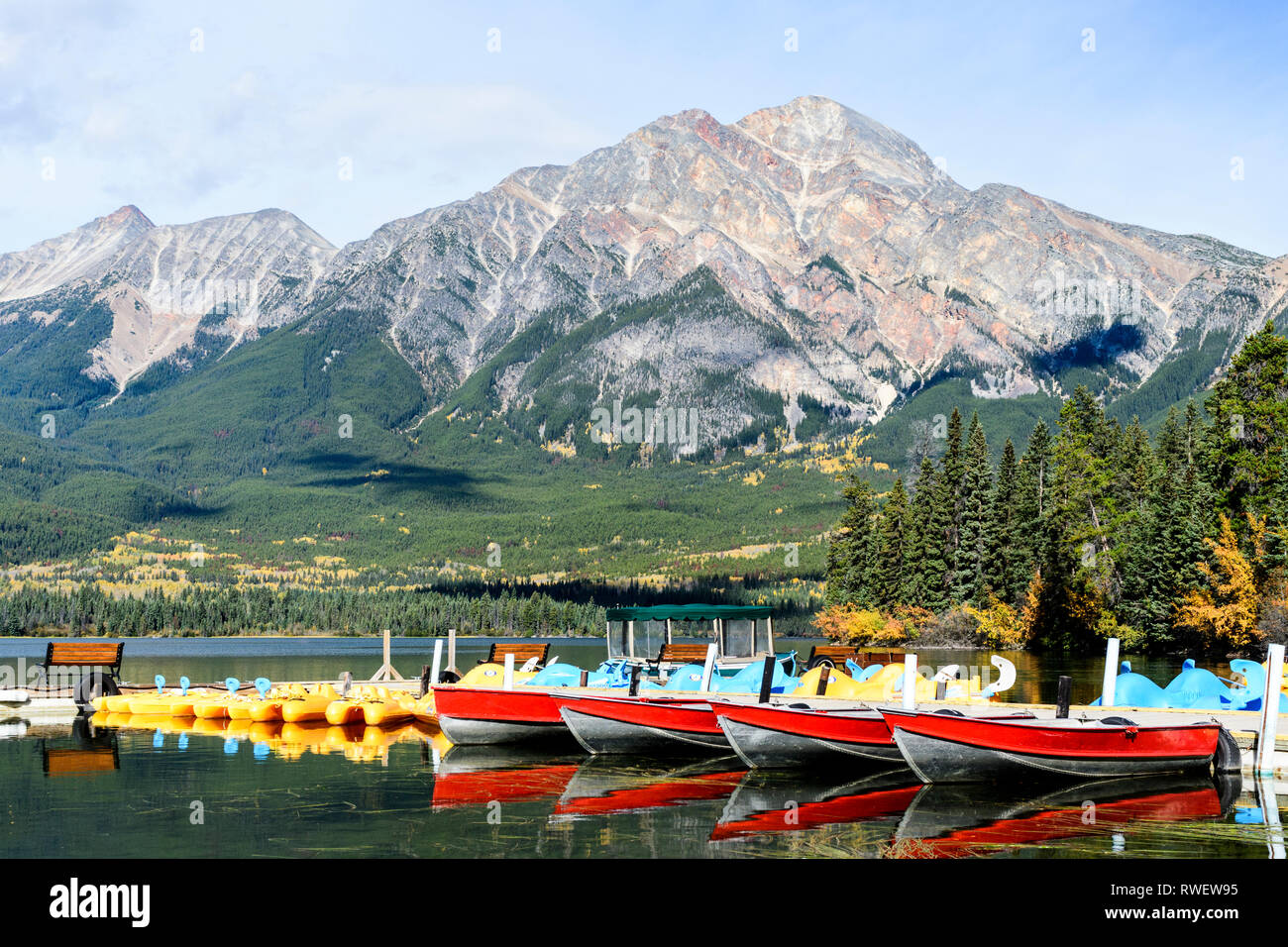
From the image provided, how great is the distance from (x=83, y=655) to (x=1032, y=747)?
165 feet

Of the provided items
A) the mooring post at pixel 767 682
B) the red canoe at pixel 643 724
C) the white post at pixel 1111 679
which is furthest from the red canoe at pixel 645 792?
the white post at pixel 1111 679

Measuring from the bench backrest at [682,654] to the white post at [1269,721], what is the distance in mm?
24995

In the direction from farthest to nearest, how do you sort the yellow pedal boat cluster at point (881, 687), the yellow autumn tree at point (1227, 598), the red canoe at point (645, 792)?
the yellow autumn tree at point (1227, 598) → the yellow pedal boat cluster at point (881, 687) → the red canoe at point (645, 792)

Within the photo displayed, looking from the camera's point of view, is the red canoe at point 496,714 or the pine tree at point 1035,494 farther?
the pine tree at point 1035,494

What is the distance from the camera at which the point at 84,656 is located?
207 feet

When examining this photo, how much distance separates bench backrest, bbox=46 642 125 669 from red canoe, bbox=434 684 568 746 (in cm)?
2692

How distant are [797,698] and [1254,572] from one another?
167ft

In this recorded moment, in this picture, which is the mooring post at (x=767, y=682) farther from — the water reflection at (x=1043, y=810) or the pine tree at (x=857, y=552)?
the pine tree at (x=857, y=552)

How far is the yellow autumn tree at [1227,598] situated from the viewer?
81.4 m

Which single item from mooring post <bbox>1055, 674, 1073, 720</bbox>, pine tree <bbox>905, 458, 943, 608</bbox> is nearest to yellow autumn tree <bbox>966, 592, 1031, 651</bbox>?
pine tree <bbox>905, 458, 943, 608</bbox>

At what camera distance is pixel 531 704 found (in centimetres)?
4356
